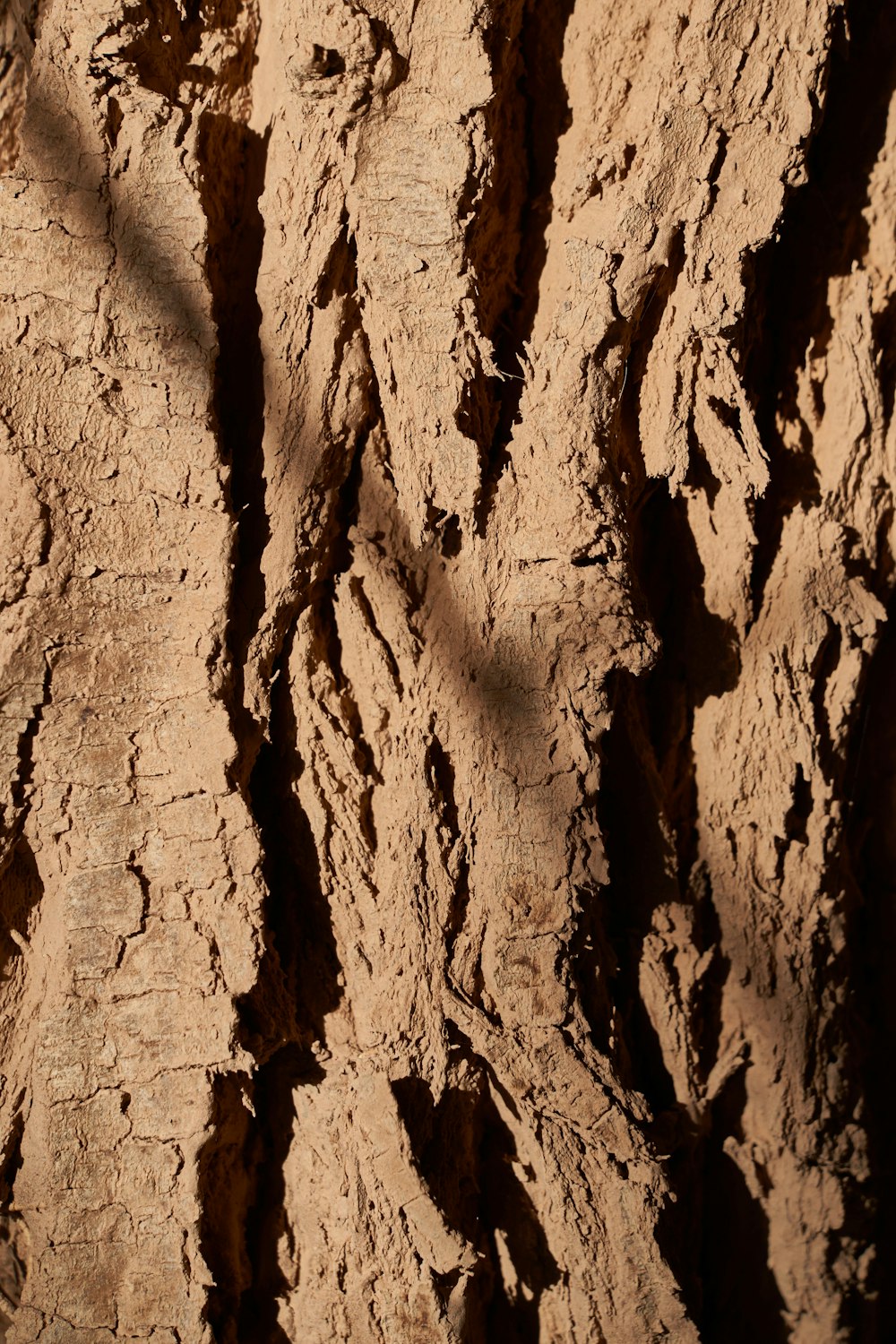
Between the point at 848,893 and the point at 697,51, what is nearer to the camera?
the point at 697,51

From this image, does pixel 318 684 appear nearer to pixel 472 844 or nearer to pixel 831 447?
pixel 472 844

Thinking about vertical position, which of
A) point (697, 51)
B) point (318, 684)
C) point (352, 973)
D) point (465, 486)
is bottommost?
point (352, 973)

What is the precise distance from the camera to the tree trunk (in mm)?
885

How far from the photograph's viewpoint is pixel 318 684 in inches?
37.4

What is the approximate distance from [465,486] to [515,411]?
0.09 m

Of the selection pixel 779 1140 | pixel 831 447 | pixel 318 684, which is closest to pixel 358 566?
pixel 318 684

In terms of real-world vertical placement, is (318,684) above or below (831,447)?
below

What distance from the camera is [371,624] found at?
38.0 inches

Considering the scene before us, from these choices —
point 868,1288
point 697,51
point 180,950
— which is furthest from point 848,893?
point 697,51

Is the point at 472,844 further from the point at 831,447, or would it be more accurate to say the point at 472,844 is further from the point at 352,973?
the point at 831,447

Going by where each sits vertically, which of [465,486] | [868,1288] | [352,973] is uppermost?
[465,486]

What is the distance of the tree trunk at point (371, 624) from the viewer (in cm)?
88

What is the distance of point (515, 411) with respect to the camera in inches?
37.8

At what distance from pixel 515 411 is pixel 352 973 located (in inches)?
20.9
